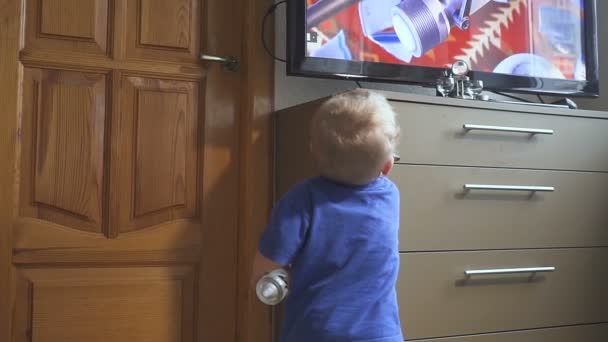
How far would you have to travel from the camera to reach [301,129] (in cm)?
166

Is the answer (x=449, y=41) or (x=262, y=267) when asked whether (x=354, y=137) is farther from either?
(x=449, y=41)

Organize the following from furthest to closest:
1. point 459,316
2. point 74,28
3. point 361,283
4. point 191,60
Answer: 1. point 191,60
2. point 74,28
3. point 459,316
4. point 361,283

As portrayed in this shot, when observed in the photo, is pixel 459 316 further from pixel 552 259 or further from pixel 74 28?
pixel 74 28

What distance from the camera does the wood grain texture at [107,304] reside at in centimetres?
162

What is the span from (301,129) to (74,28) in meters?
0.68

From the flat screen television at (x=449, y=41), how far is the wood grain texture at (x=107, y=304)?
70 centimetres

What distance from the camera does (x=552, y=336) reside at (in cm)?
168

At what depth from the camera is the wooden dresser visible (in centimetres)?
153

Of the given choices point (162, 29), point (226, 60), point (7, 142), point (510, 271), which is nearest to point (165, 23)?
point (162, 29)

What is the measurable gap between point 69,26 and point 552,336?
1.56m

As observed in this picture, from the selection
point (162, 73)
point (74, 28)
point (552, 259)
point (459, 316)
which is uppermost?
point (74, 28)

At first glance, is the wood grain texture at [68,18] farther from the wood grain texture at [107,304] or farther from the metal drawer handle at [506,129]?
the metal drawer handle at [506,129]

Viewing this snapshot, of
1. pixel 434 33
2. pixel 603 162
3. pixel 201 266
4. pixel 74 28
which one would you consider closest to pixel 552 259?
pixel 603 162

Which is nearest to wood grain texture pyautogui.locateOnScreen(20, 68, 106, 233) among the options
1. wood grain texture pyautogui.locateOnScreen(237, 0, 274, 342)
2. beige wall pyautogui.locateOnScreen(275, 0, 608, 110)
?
wood grain texture pyautogui.locateOnScreen(237, 0, 274, 342)
